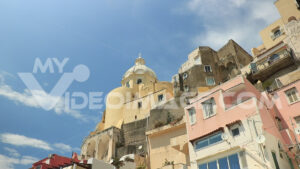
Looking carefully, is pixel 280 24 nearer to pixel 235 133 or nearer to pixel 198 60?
pixel 198 60

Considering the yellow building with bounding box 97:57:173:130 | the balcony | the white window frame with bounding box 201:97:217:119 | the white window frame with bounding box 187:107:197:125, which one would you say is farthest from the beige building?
the yellow building with bounding box 97:57:173:130

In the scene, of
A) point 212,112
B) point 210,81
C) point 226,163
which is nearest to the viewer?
point 226,163

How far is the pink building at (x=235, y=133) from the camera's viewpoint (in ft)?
49.7

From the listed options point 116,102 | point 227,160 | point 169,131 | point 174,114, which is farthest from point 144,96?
point 227,160

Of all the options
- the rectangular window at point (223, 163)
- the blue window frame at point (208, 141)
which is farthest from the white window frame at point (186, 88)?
the rectangular window at point (223, 163)

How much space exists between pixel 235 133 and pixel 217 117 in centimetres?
194

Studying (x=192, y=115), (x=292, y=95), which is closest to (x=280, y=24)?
(x=292, y=95)

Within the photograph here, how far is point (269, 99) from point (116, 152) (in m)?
27.7

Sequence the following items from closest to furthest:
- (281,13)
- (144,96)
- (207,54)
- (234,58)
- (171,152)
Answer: (171,152), (281,13), (234,58), (207,54), (144,96)

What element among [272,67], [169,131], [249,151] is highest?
[272,67]

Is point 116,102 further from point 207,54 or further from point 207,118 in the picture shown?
point 207,118

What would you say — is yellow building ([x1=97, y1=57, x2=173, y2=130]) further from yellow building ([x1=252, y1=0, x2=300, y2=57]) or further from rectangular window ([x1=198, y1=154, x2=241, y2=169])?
rectangular window ([x1=198, y1=154, x2=241, y2=169])

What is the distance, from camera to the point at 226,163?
15.7 metres

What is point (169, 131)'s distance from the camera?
25422mm
